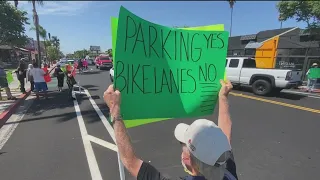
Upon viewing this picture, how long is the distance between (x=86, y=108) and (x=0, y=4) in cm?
543

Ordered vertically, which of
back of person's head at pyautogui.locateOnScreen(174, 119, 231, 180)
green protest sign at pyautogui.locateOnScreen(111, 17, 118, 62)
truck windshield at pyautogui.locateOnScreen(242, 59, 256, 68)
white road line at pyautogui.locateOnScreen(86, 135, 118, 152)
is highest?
green protest sign at pyautogui.locateOnScreen(111, 17, 118, 62)

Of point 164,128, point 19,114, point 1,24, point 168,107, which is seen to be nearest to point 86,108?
point 19,114

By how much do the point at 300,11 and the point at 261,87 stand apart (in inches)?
249

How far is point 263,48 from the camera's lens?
17.3m

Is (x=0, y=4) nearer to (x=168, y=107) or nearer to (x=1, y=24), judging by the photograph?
(x=1, y=24)

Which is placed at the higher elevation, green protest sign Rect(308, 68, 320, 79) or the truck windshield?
the truck windshield

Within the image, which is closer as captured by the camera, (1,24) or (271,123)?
(271,123)

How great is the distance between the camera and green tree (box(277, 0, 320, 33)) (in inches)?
560

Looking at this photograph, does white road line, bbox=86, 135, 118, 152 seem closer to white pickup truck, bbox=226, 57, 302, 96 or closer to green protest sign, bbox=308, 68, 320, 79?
white pickup truck, bbox=226, 57, 302, 96

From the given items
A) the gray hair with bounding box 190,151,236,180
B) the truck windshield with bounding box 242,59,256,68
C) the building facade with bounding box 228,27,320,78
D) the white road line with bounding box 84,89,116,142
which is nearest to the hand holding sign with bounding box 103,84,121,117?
the gray hair with bounding box 190,151,236,180

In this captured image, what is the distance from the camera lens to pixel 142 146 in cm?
527

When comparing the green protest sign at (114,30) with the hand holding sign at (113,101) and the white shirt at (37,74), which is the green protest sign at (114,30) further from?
the white shirt at (37,74)

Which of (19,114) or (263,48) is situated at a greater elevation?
(263,48)

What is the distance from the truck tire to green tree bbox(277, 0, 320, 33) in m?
5.39
